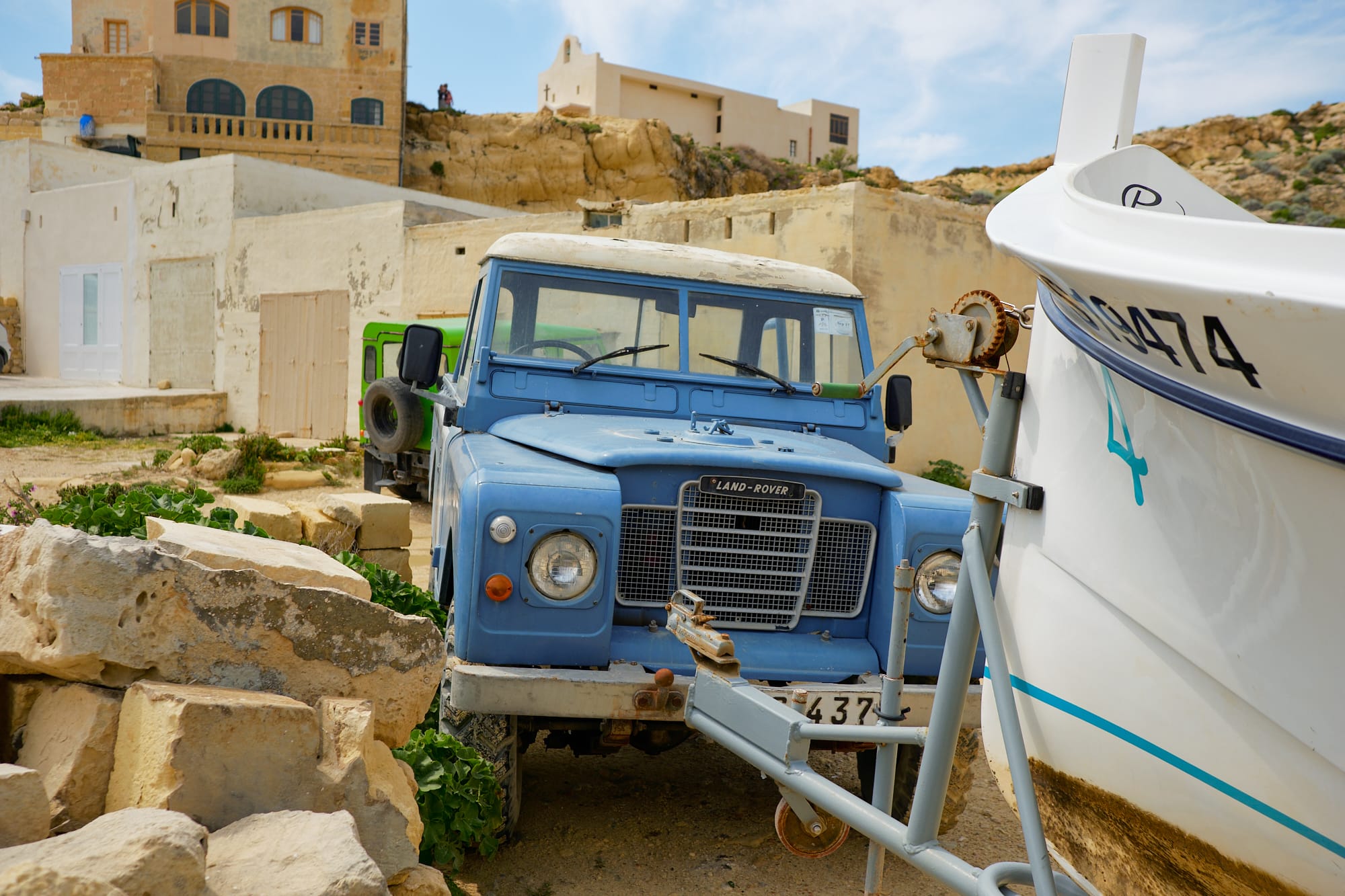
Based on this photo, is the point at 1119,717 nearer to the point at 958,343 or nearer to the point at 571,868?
the point at 958,343

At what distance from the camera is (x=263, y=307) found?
1728cm

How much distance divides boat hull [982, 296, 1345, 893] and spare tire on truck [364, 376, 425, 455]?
6.84 meters

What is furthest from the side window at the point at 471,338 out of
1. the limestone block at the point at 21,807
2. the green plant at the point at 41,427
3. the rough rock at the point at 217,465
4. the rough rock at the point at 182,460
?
the green plant at the point at 41,427

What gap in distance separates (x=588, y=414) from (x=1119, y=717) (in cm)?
285

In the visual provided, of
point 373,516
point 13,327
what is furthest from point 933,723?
point 13,327

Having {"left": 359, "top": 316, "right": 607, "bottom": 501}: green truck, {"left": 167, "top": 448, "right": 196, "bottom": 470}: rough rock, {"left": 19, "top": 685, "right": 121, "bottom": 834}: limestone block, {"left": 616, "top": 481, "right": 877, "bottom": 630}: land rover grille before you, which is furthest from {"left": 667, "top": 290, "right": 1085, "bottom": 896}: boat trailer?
{"left": 167, "top": 448, "right": 196, "bottom": 470}: rough rock

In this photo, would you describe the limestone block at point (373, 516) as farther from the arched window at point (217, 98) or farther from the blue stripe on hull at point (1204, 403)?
the arched window at point (217, 98)

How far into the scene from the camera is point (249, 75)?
1212 inches

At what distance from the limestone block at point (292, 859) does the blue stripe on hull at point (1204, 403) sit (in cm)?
170

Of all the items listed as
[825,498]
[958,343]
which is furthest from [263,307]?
[958,343]

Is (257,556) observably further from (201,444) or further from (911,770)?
(201,444)

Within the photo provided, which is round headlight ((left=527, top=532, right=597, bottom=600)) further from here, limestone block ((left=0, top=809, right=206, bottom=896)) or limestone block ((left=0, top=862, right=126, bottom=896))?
limestone block ((left=0, top=862, right=126, bottom=896))

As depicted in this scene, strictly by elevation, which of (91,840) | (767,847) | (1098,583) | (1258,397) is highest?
(1258,397)

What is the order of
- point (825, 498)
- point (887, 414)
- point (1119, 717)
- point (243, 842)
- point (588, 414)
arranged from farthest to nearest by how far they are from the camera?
point (887, 414), point (588, 414), point (825, 498), point (243, 842), point (1119, 717)
